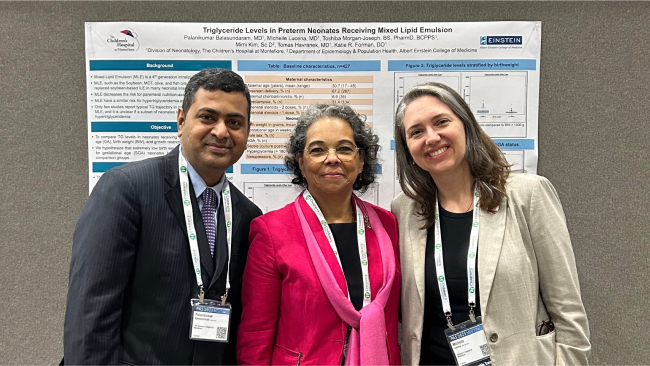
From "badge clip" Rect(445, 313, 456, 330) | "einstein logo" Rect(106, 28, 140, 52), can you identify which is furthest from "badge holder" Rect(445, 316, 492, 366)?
"einstein logo" Rect(106, 28, 140, 52)

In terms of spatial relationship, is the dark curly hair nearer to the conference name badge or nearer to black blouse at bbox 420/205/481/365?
black blouse at bbox 420/205/481/365

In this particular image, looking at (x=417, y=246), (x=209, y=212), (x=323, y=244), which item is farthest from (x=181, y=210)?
(x=417, y=246)

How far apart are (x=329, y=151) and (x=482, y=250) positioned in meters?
0.61

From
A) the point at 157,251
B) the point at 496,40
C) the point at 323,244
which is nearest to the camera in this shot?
the point at 157,251

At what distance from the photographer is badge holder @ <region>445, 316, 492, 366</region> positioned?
1.42 m

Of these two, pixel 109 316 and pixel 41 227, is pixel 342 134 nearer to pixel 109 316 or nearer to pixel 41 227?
pixel 109 316

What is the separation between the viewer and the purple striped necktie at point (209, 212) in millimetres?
1513

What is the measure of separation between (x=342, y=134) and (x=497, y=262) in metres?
0.67

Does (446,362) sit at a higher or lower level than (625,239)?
lower

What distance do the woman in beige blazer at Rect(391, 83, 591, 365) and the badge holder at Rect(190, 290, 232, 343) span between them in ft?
2.07

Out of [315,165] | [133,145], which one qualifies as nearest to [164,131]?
[133,145]

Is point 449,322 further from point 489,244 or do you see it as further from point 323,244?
point 323,244

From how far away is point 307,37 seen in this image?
206 cm

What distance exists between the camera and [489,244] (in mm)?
1450
